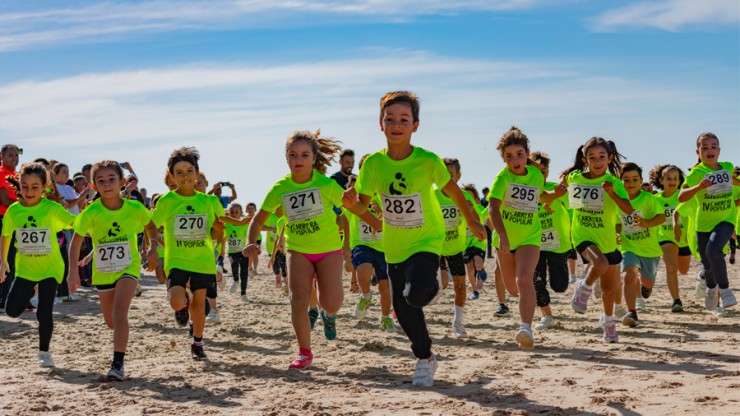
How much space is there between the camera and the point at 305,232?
26.5 ft

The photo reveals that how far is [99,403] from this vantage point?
268 inches

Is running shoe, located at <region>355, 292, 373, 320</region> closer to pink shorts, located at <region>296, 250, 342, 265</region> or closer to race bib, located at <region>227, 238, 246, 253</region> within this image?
pink shorts, located at <region>296, 250, 342, 265</region>

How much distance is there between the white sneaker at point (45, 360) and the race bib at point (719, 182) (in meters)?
7.78

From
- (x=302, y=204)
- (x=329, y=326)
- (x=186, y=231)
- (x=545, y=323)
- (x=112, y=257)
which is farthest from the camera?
(x=545, y=323)

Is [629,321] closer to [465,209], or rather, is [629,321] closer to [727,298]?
[727,298]

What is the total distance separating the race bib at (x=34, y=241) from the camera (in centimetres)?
903

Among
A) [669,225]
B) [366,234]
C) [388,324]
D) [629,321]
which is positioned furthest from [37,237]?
[669,225]

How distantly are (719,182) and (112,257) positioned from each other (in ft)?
23.9

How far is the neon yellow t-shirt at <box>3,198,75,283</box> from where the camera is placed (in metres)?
9.03

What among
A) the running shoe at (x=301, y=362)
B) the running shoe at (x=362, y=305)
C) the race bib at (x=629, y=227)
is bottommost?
the running shoe at (x=301, y=362)

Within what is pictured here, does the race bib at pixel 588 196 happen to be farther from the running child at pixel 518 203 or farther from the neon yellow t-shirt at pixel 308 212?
the neon yellow t-shirt at pixel 308 212

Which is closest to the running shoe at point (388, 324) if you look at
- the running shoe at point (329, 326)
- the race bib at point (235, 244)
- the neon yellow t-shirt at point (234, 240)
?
the running shoe at point (329, 326)

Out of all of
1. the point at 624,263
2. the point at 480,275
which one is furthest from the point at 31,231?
the point at 480,275

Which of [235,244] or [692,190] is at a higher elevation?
[692,190]
